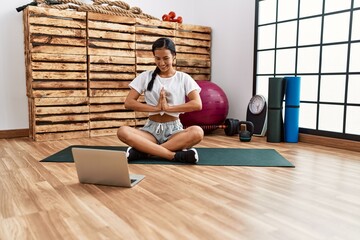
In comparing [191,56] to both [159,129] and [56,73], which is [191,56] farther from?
[159,129]

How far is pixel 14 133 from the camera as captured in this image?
3.88 meters

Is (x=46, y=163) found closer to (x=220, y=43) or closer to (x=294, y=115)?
(x=294, y=115)

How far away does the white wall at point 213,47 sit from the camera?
379cm

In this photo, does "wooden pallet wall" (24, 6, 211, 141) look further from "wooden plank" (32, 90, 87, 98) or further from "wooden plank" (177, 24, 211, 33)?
"wooden plank" (177, 24, 211, 33)

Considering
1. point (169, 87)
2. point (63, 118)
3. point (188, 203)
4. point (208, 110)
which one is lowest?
point (188, 203)

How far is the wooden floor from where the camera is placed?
55.9 inches

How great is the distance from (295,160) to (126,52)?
246 cm

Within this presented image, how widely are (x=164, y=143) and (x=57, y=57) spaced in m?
1.86

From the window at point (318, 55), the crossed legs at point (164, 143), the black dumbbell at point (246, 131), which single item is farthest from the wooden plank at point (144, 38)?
the crossed legs at point (164, 143)

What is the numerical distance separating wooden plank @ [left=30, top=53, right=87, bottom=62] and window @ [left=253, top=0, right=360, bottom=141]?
2.19m

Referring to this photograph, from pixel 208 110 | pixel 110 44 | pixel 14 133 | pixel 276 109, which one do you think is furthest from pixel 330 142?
pixel 14 133

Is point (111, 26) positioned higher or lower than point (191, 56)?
higher

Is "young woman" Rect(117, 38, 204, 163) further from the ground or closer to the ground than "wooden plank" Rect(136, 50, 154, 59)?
closer to the ground

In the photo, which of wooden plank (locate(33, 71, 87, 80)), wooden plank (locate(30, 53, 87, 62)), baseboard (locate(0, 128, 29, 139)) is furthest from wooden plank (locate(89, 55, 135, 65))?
baseboard (locate(0, 128, 29, 139))
